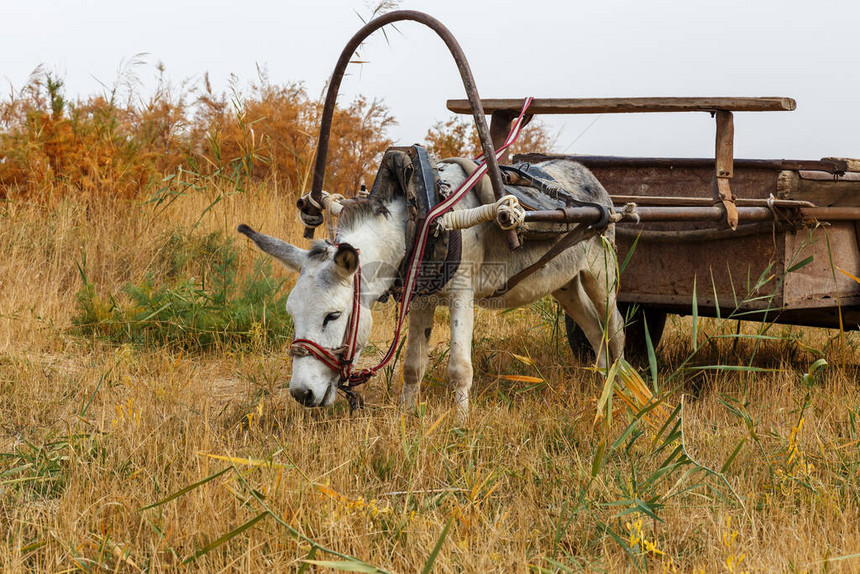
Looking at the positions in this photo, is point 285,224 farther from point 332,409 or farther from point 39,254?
point 332,409

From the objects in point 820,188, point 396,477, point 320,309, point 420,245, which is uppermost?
point 820,188

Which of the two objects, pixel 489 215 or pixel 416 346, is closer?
pixel 489 215

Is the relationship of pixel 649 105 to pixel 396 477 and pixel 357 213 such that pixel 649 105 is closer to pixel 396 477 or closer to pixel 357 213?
pixel 357 213

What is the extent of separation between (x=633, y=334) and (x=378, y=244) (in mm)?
2852

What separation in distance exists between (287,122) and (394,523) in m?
8.62

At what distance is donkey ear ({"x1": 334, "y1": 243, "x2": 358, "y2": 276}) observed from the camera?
310 centimetres

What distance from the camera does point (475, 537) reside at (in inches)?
102

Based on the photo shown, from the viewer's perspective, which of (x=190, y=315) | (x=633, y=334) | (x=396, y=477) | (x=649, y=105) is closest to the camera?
(x=396, y=477)

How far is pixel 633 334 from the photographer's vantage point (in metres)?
5.68

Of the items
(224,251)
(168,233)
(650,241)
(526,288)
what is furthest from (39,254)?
(650,241)

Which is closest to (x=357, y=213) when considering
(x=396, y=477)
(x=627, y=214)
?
(x=396, y=477)

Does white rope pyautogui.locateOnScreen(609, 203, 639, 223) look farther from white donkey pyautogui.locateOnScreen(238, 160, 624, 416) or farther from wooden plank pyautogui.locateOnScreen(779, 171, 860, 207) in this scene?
wooden plank pyautogui.locateOnScreen(779, 171, 860, 207)

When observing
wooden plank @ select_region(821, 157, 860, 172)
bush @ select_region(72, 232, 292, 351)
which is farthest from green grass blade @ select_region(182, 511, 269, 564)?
wooden plank @ select_region(821, 157, 860, 172)

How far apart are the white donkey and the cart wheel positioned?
62 cm
